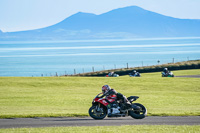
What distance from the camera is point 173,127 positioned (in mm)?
14680

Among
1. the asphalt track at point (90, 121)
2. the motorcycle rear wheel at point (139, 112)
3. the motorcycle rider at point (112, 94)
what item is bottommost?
the asphalt track at point (90, 121)

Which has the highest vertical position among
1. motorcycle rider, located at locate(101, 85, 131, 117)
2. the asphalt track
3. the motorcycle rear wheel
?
motorcycle rider, located at locate(101, 85, 131, 117)

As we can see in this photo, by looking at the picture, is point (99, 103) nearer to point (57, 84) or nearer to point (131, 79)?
point (57, 84)

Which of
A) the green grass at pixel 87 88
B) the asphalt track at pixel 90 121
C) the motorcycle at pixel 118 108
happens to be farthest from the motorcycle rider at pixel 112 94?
the green grass at pixel 87 88

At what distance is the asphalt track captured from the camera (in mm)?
15953

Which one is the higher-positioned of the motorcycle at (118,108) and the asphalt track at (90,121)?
the motorcycle at (118,108)

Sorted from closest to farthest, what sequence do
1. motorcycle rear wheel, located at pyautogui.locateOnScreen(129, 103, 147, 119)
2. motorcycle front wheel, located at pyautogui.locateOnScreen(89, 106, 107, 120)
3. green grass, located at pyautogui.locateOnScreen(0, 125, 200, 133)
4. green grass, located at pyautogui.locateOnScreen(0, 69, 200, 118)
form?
green grass, located at pyautogui.locateOnScreen(0, 125, 200, 133)
motorcycle rear wheel, located at pyautogui.locateOnScreen(129, 103, 147, 119)
motorcycle front wheel, located at pyautogui.locateOnScreen(89, 106, 107, 120)
green grass, located at pyautogui.locateOnScreen(0, 69, 200, 118)

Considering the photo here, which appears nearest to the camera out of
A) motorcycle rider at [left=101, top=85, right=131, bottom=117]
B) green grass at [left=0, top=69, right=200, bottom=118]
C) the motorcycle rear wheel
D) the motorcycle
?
motorcycle rider at [left=101, top=85, right=131, bottom=117]

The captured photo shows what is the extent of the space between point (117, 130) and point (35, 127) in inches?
143

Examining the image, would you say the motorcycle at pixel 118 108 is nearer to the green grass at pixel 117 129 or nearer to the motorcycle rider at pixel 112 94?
the motorcycle rider at pixel 112 94

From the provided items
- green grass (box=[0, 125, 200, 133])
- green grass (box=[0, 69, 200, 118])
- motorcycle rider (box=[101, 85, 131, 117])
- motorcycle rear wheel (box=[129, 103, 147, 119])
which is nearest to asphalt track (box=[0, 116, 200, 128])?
motorcycle rear wheel (box=[129, 103, 147, 119])

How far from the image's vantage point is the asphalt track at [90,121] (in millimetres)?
15953

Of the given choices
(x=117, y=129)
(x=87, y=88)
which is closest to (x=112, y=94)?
(x=117, y=129)

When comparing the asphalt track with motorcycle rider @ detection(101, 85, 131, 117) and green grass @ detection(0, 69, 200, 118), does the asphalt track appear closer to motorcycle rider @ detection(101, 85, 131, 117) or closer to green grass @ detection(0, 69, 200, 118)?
motorcycle rider @ detection(101, 85, 131, 117)
